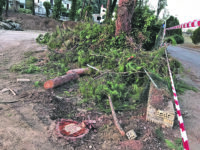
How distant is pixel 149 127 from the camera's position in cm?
331

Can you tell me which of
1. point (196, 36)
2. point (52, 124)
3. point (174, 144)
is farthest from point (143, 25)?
point (196, 36)

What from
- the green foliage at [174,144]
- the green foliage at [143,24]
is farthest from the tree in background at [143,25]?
the green foliage at [174,144]

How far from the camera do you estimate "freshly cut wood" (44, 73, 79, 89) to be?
4.70 metres

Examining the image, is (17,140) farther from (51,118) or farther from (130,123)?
(130,123)

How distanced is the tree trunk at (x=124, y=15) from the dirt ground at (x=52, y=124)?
4.02 m

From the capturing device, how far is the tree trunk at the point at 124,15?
7320 mm

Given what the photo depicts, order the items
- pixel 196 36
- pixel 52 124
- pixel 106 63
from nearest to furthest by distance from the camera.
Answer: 1. pixel 52 124
2. pixel 106 63
3. pixel 196 36

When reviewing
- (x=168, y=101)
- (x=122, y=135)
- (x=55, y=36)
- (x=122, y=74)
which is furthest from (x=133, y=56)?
(x=55, y=36)

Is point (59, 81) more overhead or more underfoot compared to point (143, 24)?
more underfoot

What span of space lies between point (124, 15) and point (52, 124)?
222 inches

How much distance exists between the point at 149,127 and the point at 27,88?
10.3 ft

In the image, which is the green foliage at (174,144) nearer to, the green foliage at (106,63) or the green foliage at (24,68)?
the green foliage at (106,63)

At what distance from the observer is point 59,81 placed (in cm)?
494

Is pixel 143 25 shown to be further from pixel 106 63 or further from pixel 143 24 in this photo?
pixel 106 63
